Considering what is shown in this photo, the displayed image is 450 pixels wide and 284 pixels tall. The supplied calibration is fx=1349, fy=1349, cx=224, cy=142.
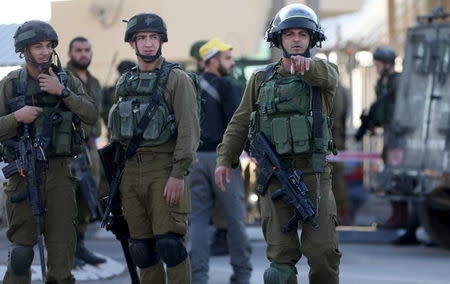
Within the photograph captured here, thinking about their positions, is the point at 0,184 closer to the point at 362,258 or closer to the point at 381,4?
the point at 362,258

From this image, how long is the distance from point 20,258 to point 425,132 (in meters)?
6.53

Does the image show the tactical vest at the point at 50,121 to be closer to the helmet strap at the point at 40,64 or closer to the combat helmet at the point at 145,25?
the helmet strap at the point at 40,64

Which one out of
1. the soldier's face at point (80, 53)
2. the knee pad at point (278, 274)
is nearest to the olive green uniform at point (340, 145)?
the soldier's face at point (80, 53)

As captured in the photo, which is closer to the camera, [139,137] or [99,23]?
[139,137]

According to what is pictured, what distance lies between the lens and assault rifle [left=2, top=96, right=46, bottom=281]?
7918mm

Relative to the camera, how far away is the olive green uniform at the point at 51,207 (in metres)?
8.05

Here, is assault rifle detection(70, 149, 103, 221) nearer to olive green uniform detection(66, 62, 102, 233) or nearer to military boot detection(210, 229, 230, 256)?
olive green uniform detection(66, 62, 102, 233)

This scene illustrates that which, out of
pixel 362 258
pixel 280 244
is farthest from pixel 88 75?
pixel 280 244

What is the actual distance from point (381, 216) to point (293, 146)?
11378 mm

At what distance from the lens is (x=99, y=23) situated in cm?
1600

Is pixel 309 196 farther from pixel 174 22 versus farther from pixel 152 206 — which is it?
pixel 174 22

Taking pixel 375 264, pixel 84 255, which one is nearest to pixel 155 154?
pixel 84 255

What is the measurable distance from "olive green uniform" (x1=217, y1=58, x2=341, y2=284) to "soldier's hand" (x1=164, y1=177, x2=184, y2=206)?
Answer: 1.69 ft

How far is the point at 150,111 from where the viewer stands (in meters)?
7.93
